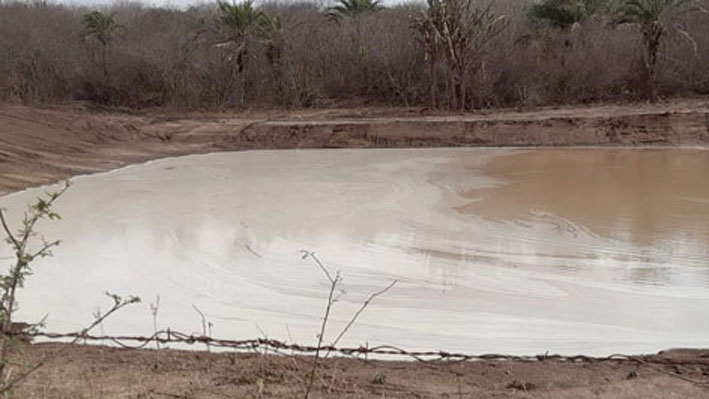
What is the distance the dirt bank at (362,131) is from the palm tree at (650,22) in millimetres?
1266

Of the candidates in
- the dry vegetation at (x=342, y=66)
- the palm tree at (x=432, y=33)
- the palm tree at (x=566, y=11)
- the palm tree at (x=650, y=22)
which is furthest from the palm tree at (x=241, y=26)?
the palm tree at (x=650, y=22)

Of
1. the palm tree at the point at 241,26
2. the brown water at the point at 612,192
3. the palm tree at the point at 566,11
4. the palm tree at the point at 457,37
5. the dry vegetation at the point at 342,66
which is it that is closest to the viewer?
the brown water at the point at 612,192

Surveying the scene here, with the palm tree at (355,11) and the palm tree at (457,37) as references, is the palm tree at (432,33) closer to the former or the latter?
the palm tree at (457,37)

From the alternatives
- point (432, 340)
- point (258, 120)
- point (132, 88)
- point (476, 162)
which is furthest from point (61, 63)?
point (432, 340)

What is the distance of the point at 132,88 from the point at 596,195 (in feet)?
59.5

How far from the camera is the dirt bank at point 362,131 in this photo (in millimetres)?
17391

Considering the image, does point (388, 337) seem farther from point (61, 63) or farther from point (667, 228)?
point (61, 63)

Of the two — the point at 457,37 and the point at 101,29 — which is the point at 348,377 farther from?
the point at 101,29

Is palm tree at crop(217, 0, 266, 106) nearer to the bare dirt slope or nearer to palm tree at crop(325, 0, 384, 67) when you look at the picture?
palm tree at crop(325, 0, 384, 67)

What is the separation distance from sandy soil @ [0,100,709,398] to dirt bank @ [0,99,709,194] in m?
0.03

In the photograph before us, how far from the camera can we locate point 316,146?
18.8 m

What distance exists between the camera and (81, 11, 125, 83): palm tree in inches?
1030

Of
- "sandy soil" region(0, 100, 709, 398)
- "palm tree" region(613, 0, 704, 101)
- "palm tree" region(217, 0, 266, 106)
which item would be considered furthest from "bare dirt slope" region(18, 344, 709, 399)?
"palm tree" region(217, 0, 266, 106)

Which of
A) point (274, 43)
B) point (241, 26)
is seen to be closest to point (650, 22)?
point (274, 43)
